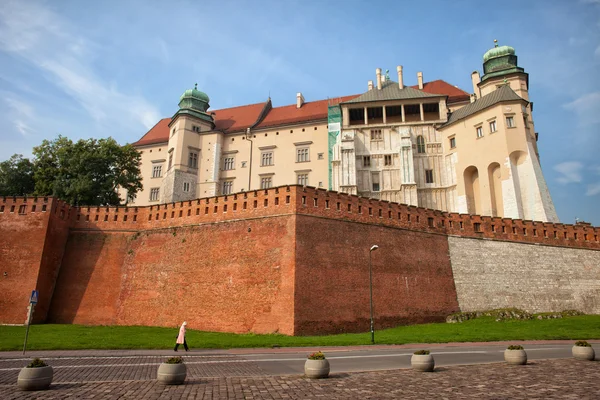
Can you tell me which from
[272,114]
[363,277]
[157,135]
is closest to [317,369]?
[363,277]

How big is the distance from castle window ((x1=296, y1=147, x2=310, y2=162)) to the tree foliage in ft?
74.9

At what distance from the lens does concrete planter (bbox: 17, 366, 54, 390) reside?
1055 cm

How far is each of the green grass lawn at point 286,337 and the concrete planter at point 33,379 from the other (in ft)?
32.0

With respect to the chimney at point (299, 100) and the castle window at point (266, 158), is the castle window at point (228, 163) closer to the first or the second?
the castle window at point (266, 158)

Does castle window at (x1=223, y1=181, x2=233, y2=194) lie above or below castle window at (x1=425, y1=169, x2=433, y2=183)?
above

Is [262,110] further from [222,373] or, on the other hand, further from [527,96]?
[222,373]

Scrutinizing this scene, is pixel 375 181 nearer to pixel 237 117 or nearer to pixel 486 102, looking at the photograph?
pixel 486 102

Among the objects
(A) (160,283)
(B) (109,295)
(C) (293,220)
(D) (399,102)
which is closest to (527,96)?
(D) (399,102)

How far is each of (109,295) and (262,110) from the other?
41690 millimetres

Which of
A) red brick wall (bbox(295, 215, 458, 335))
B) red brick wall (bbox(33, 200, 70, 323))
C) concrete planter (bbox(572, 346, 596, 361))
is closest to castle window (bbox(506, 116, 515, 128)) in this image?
red brick wall (bbox(295, 215, 458, 335))

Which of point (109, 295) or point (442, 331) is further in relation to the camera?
point (109, 295)

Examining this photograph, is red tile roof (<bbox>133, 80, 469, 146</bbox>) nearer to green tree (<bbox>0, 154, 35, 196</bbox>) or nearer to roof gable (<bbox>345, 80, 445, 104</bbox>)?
roof gable (<bbox>345, 80, 445, 104</bbox>)

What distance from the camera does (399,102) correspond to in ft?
182

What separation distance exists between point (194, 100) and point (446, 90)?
36.5m
